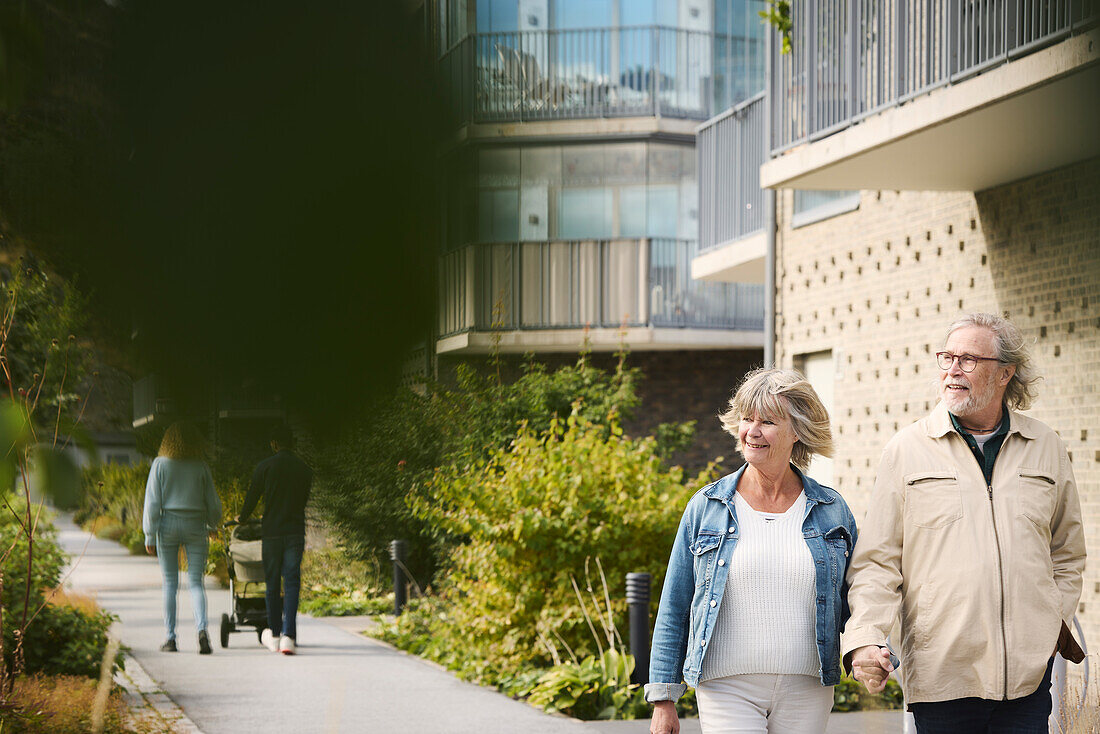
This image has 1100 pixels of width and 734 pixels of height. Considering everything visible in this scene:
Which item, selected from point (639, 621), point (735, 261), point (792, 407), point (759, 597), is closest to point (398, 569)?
point (759, 597)

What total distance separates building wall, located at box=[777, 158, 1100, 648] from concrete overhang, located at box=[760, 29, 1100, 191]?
286 millimetres

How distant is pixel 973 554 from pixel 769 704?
573 millimetres

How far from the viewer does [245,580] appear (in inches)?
54.6

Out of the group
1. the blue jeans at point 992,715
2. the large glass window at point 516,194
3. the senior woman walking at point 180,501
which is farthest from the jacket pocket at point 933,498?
the large glass window at point 516,194

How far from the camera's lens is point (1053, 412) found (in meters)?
7.21

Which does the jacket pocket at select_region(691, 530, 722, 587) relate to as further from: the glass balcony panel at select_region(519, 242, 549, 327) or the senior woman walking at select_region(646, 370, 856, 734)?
the glass balcony panel at select_region(519, 242, 549, 327)

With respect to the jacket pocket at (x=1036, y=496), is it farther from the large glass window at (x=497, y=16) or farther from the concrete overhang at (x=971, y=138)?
the concrete overhang at (x=971, y=138)

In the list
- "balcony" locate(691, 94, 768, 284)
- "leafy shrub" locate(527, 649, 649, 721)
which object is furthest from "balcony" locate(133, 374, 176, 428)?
"balcony" locate(691, 94, 768, 284)

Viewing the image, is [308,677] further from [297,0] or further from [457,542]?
[457,542]

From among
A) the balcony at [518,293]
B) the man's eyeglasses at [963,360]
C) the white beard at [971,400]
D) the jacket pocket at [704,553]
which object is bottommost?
the jacket pocket at [704,553]

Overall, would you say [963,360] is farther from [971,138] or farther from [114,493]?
[971,138]

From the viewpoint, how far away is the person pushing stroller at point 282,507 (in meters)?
0.73

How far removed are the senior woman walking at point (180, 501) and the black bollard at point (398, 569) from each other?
1.38 metres

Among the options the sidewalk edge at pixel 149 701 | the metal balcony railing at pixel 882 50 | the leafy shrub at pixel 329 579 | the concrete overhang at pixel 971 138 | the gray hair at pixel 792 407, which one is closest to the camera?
the leafy shrub at pixel 329 579
